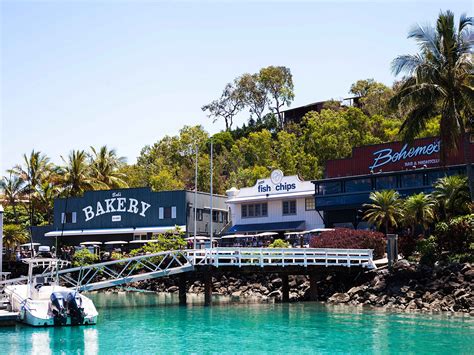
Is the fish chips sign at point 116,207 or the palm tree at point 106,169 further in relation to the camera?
the palm tree at point 106,169

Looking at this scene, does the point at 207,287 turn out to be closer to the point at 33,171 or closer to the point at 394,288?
the point at 394,288

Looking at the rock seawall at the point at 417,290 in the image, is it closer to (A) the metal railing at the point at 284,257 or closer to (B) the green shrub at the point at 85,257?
(A) the metal railing at the point at 284,257

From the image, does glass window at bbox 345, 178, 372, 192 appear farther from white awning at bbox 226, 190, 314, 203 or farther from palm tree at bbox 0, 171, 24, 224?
palm tree at bbox 0, 171, 24, 224

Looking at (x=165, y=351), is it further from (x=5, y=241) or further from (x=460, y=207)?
(x=5, y=241)

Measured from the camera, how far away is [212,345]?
27547 mm

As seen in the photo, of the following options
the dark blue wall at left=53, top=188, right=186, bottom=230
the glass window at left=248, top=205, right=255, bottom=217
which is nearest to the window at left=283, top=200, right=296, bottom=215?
the glass window at left=248, top=205, right=255, bottom=217

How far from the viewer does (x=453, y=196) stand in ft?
142

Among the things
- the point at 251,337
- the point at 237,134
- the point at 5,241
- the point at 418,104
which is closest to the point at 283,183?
the point at 418,104

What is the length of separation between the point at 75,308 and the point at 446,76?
24.7 meters

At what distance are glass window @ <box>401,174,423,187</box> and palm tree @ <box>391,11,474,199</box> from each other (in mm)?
8161

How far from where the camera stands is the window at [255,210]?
205ft

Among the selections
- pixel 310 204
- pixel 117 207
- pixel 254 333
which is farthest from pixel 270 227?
pixel 254 333

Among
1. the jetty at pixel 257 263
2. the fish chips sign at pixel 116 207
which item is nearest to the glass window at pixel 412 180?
the jetty at pixel 257 263

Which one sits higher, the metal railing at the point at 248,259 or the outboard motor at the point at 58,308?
the metal railing at the point at 248,259
